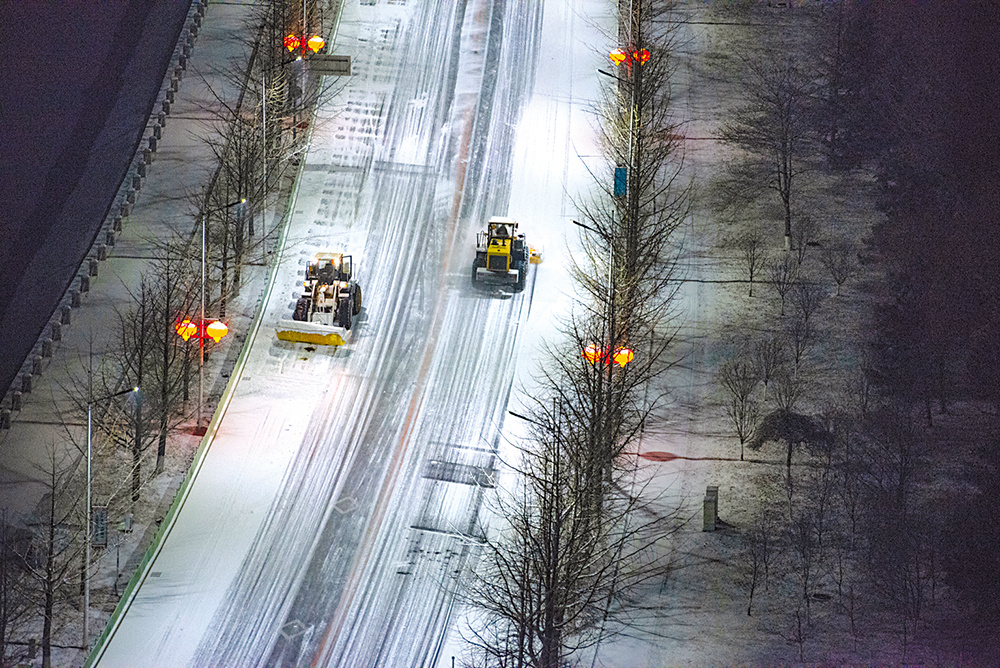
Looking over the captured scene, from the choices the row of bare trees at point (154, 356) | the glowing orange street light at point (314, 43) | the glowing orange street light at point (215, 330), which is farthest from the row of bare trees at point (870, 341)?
the row of bare trees at point (154, 356)

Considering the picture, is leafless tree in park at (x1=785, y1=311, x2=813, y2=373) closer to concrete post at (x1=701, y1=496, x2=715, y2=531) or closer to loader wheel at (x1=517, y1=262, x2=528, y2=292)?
loader wheel at (x1=517, y1=262, x2=528, y2=292)

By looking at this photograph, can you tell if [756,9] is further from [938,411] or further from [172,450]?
[172,450]

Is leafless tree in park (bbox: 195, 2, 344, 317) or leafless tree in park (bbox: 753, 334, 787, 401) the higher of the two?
leafless tree in park (bbox: 195, 2, 344, 317)

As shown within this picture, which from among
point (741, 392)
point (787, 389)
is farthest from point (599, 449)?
point (787, 389)

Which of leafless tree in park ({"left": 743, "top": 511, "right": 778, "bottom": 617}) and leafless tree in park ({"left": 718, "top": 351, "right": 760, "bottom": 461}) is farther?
leafless tree in park ({"left": 718, "top": 351, "right": 760, "bottom": 461})

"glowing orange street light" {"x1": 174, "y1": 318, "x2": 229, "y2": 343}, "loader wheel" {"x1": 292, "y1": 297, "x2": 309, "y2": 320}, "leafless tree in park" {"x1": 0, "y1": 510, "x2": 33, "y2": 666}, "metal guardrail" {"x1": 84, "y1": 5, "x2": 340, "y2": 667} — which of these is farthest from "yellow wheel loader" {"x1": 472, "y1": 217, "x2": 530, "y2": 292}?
"leafless tree in park" {"x1": 0, "y1": 510, "x2": 33, "y2": 666}

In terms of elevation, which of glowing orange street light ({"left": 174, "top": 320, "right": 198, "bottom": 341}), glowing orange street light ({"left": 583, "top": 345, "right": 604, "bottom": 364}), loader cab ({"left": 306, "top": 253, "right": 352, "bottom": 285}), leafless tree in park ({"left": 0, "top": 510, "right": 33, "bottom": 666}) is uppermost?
loader cab ({"left": 306, "top": 253, "right": 352, "bottom": 285})
